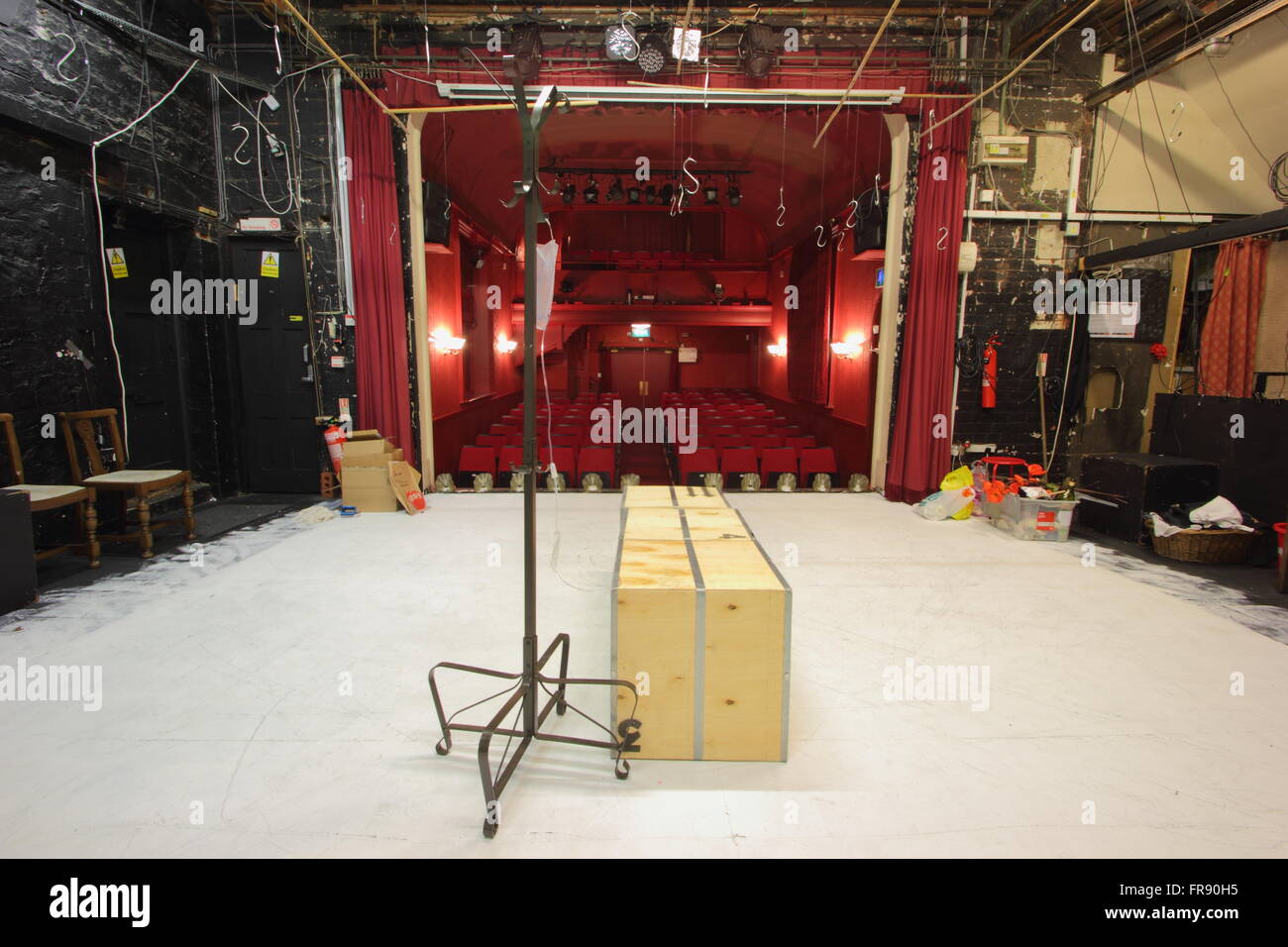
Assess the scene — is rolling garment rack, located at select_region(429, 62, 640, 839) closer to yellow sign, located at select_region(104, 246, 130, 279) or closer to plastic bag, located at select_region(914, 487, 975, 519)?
plastic bag, located at select_region(914, 487, 975, 519)

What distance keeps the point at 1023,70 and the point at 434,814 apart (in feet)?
24.9

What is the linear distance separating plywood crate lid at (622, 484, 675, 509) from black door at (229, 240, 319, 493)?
404 cm

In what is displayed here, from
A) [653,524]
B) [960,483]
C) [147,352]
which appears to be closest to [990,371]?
[960,483]

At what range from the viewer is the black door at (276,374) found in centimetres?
602

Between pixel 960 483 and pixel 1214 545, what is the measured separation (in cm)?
175

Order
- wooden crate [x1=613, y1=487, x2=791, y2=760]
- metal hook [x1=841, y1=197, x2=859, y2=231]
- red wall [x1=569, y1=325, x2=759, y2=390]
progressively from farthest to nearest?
red wall [x1=569, y1=325, x2=759, y2=390]
metal hook [x1=841, y1=197, x2=859, y2=231]
wooden crate [x1=613, y1=487, x2=791, y2=760]

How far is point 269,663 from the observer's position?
2758mm

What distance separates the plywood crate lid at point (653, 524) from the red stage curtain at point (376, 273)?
3.87 metres

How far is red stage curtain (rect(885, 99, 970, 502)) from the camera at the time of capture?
5910 millimetres

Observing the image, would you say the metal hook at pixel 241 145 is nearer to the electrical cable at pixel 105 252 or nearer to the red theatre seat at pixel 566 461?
the electrical cable at pixel 105 252

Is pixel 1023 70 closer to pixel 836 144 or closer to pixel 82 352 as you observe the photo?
pixel 836 144

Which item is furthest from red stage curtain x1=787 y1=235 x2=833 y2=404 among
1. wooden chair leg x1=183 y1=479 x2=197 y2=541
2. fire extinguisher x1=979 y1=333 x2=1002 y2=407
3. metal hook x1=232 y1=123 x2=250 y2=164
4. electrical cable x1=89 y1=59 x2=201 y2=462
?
electrical cable x1=89 y1=59 x2=201 y2=462

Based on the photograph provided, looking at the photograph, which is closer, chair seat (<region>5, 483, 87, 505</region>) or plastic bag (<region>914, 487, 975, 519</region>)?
chair seat (<region>5, 483, 87, 505</region>)

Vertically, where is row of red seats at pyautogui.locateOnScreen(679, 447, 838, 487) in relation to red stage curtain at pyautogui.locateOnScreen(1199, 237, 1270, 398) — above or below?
below
